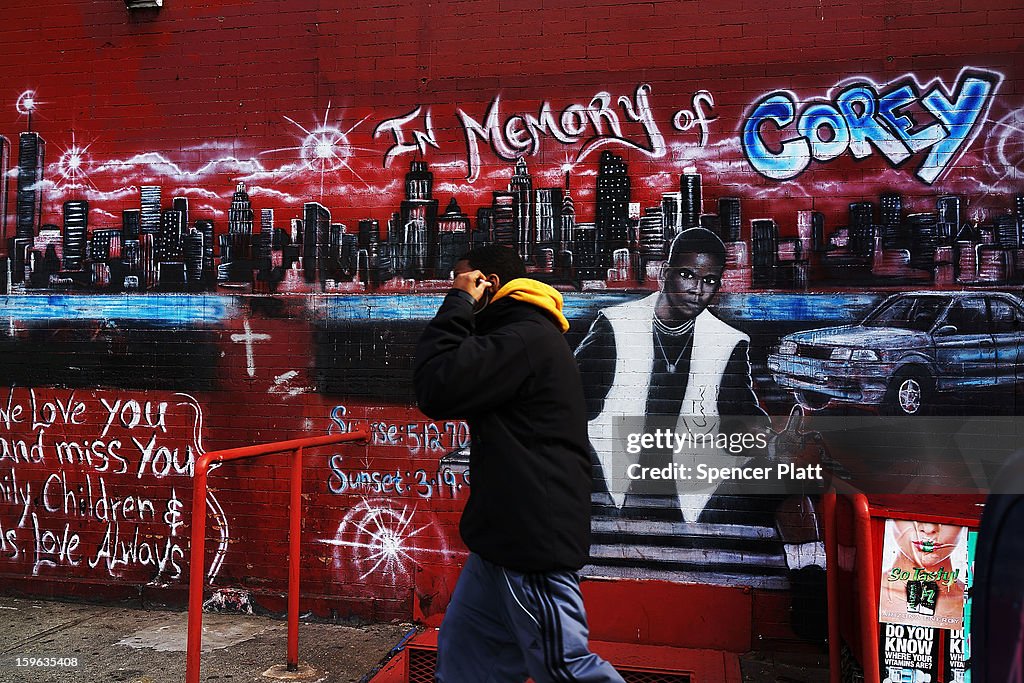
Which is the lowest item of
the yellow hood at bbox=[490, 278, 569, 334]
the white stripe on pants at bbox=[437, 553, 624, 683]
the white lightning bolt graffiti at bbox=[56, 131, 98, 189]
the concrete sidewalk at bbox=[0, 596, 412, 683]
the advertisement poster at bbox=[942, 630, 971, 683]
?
the concrete sidewalk at bbox=[0, 596, 412, 683]

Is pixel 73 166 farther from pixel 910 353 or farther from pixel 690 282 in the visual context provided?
pixel 910 353

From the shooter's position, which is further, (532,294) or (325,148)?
(325,148)

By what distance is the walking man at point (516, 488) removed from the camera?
2766 mm

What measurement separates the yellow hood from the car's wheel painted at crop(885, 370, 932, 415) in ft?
8.48

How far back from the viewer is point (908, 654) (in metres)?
3.36

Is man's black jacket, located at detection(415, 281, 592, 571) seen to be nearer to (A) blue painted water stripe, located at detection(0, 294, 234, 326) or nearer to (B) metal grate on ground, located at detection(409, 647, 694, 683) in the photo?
(B) metal grate on ground, located at detection(409, 647, 694, 683)

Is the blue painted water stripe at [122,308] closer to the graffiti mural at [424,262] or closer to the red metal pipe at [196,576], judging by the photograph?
the graffiti mural at [424,262]

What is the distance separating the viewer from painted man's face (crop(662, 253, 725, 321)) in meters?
4.94

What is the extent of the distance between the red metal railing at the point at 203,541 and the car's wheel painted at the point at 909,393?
3034mm

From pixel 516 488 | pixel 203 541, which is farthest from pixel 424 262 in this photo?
pixel 516 488

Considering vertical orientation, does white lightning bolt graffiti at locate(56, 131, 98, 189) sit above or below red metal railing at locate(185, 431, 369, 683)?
above

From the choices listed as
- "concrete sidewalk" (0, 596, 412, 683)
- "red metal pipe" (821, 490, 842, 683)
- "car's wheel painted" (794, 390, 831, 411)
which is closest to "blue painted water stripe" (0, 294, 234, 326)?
"concrete sidewalk" (0, 596, 412, 683)

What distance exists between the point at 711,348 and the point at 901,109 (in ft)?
5.67

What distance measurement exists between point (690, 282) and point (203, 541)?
9.87ft
